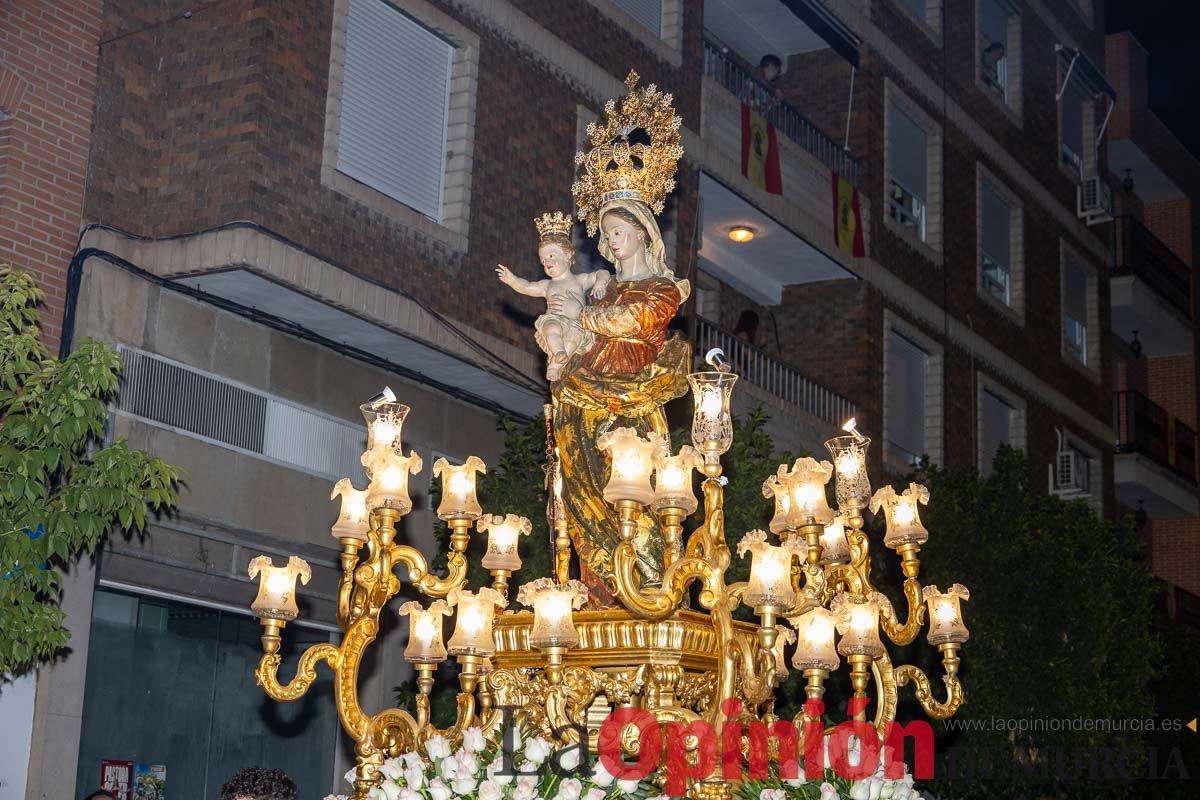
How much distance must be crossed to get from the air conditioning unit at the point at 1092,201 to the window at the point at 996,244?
306 centimetres

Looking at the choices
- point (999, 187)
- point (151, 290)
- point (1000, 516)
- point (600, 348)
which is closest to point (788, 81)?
point (999, 187)

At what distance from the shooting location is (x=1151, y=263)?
1380 inches

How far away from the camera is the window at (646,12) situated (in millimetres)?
20750

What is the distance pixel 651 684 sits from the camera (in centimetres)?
879

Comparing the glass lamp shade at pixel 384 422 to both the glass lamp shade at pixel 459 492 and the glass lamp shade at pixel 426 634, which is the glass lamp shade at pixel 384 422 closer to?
the glass lamp shade at pixel 459 492

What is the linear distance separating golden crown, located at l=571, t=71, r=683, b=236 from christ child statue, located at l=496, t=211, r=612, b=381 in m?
0.25

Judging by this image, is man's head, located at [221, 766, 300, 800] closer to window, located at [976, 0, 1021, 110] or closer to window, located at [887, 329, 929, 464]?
window, located at [887, 329, 929, 464]

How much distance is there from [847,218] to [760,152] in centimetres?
231

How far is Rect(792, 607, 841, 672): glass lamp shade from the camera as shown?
848 centimetres

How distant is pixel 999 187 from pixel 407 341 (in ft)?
49.6

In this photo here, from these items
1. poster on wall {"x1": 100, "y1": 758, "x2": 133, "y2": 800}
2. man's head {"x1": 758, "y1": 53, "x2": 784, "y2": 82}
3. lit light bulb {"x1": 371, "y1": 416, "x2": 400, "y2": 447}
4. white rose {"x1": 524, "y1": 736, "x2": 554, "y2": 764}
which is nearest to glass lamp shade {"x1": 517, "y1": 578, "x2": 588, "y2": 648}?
white rose {"x1": 524, "y1": 736, "x2": 554, "y2": 764}

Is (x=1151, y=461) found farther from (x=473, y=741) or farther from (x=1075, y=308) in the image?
(x=473, y=741)

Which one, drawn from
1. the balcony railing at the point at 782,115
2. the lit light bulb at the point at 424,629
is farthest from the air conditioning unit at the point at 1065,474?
the lit light bulb at the point at 424,629

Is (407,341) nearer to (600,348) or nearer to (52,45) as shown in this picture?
(52,45)
